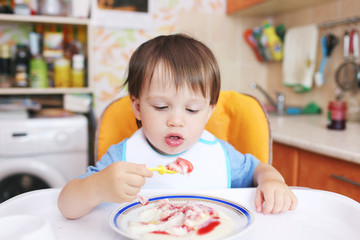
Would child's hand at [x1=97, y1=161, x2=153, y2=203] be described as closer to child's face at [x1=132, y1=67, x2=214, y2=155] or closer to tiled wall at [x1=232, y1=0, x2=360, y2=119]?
child's face at [x1=132, y1=67, x2=214, y2=155]

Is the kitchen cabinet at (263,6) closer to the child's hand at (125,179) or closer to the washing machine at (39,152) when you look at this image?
the washing machine at (39,152)

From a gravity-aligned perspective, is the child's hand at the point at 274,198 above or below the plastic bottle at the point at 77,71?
below

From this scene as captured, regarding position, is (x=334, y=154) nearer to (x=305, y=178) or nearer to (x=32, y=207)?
(x=305, y=178)

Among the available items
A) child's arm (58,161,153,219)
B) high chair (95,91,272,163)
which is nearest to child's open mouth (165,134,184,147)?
child's arm (58,161,153,219)

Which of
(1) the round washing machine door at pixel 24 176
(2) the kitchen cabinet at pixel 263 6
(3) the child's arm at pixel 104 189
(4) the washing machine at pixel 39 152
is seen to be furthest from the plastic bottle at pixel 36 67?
(3) the child's arm at pixel 104 189

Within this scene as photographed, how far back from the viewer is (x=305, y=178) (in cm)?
159

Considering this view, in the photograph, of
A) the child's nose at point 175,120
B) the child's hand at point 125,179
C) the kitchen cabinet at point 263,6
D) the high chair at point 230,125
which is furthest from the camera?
the kitchen cabinet at point 263,6

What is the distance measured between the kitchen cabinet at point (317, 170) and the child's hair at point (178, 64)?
0.77 m

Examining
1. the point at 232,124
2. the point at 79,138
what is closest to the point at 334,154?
the point at 232,124

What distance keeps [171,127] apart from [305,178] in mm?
1024

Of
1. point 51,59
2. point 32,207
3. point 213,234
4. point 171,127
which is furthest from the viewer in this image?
point 51,59

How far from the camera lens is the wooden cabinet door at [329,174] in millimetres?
1338

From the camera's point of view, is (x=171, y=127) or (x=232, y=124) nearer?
(x=171, y=127)

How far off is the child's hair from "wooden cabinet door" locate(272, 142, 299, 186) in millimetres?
872
